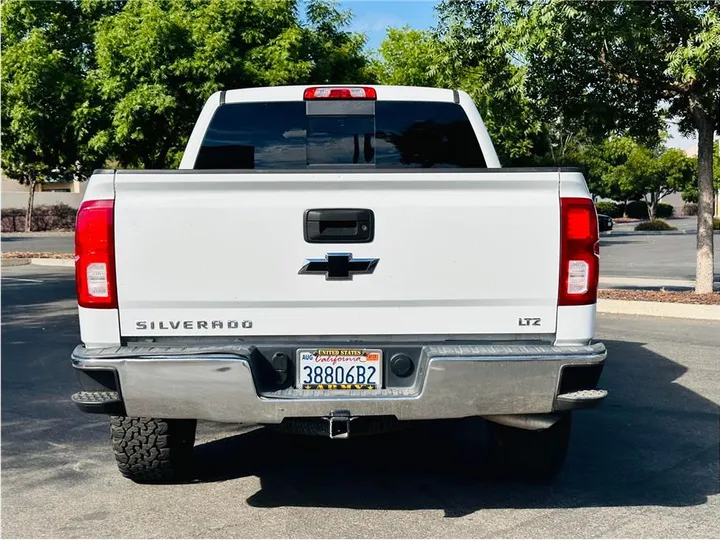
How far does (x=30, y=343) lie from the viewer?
1084cm

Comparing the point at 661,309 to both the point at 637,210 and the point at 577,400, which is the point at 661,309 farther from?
the point at 637,210

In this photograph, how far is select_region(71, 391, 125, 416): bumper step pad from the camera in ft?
14.2

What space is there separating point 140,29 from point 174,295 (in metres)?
16.2

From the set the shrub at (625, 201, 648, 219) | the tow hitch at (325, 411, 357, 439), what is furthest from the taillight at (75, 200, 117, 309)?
the shrub at (625, 201, 648, 219)

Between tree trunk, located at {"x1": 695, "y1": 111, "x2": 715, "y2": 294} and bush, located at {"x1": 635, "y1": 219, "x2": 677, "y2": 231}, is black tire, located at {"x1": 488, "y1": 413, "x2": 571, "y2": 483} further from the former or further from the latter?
bush, located at {"x1": 635, "y1": 219, "x2": 677, "y2": 231}

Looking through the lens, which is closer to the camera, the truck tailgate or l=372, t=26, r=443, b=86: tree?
the truck tailgate

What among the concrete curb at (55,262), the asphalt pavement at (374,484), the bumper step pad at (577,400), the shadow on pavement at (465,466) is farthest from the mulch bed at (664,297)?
the concrete curb at (55,262)

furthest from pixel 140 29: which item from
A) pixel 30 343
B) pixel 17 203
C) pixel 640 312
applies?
pixel 17 203

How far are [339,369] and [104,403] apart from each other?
3.50 ft

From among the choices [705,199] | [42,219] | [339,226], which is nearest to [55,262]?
[705,199]

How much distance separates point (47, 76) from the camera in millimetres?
22125

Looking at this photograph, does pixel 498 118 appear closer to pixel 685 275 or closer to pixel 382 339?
pixel 685 275

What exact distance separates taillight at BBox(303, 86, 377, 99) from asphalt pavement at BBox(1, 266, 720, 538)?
2201mm

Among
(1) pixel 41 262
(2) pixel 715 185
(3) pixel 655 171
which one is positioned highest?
(3) pixel 655 171
